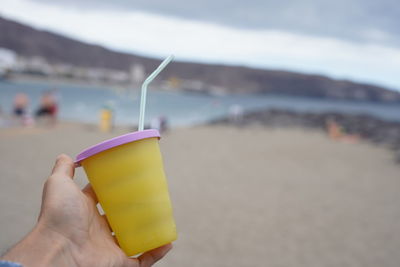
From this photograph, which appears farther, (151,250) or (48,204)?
(151,250)

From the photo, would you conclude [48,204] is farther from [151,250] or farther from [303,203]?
[303,203]

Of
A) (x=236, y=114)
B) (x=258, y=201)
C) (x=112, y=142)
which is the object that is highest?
(x=112, y=142)

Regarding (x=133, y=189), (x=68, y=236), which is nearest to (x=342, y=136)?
(x=133, y=189)

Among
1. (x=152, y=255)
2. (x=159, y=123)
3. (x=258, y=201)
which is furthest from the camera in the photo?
(x=159, y=123)

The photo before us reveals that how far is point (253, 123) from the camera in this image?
18.9m

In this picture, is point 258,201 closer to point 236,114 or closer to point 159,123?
point 159,123

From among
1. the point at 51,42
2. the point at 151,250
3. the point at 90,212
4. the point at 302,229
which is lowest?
the point at 302,229

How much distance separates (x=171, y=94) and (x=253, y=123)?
4121 centimetres

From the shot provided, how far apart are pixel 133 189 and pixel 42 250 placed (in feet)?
1.16

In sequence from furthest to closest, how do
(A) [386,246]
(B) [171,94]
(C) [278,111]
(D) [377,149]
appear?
(B) [171,94] < (C) [278,111] < (D) [377,149] < (A) [386,246]

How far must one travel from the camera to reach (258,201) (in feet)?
19.4

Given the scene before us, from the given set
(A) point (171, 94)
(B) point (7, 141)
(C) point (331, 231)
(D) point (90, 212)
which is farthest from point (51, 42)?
(A) point (171, 94)

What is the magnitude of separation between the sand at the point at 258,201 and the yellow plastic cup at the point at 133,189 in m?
2.45

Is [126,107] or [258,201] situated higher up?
[126,107]
